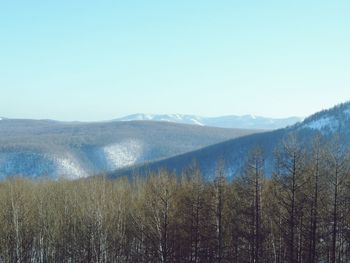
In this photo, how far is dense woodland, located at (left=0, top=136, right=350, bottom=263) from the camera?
35.7 m

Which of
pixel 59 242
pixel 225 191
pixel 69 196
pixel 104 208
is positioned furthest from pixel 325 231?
pixel 69 196

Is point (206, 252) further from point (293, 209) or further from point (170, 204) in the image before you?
point (293, 209)

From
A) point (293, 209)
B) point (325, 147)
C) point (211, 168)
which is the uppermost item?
point (325, 147)

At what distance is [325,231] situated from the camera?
123 feet

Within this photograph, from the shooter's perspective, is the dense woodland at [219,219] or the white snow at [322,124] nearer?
the dense woodland at [219,219]

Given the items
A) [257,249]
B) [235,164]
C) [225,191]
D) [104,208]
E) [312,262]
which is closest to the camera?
[312,262]

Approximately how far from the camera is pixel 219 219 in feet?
136

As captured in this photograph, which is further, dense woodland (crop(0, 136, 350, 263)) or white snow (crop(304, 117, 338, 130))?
white snow (crop(304, 117, 338, 130))

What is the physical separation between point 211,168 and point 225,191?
15367 cm

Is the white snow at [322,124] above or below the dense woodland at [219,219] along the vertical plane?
above

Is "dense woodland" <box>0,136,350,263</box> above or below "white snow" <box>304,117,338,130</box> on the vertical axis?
below

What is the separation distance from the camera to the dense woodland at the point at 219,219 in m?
35.7

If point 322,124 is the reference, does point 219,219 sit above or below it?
below

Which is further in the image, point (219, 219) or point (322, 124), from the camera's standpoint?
point (322, 124)
